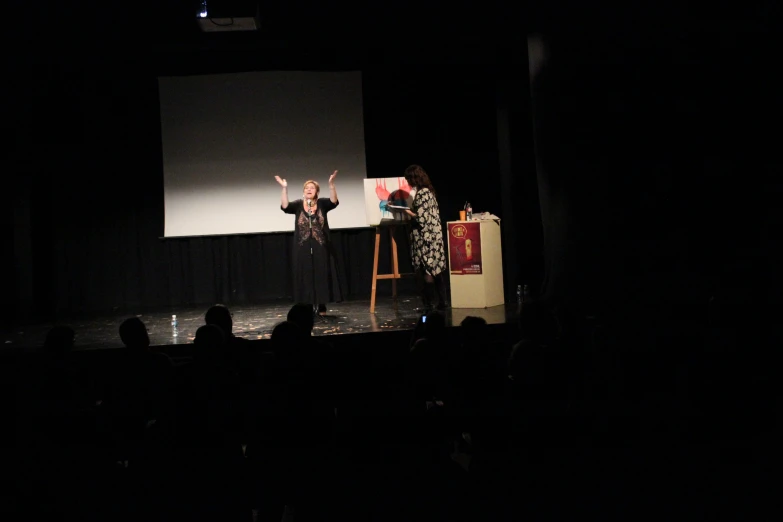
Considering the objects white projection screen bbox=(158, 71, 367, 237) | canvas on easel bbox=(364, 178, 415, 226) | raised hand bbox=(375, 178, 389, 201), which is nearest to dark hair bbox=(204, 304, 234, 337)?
canvas on easel bbox=(364, 178, 415, 226)

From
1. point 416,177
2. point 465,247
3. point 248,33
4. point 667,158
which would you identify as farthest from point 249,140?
point 667,158

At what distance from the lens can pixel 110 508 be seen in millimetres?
1902

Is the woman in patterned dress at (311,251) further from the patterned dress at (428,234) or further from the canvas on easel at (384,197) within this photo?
the patterned dress at (428,234)

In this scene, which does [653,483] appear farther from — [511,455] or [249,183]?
[249,183]

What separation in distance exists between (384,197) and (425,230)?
0.69m

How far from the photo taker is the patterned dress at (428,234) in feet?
20.4

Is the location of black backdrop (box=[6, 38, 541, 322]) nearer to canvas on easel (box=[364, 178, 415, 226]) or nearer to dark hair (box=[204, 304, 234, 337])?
canvas on easel (box=[364, 178, 415, 226])

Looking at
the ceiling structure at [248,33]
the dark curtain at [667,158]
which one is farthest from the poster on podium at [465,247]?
the ceiling structure at [248,33]

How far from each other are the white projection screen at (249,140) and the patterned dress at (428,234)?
6.45ft

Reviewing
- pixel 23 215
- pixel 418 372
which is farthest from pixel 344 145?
pixel 418 372

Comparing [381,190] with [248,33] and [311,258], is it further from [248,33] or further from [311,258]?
[248,33]

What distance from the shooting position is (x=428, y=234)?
6.23m

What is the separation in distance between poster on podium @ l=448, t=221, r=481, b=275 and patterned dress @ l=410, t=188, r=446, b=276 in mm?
214

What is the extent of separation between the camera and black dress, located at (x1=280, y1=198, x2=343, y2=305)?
20.3 feet
